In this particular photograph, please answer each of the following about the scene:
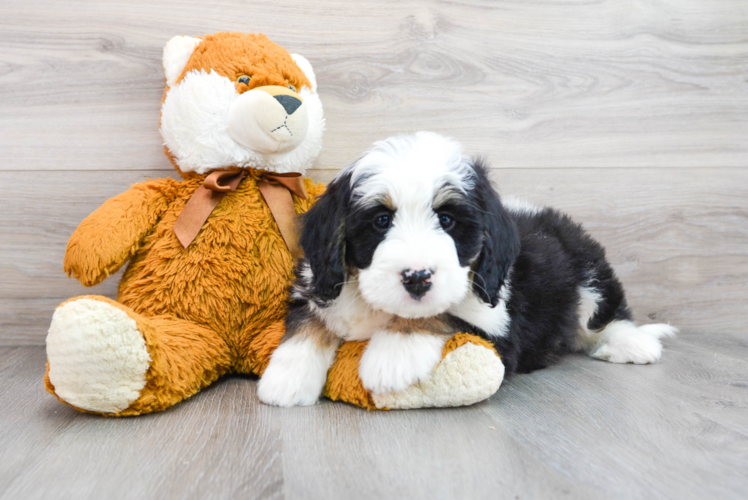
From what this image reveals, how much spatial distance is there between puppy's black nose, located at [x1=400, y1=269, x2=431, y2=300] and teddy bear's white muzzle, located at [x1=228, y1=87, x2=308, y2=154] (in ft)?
2.25

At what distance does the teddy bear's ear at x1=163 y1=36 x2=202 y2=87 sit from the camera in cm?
178

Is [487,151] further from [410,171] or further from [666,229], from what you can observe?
[410,171]

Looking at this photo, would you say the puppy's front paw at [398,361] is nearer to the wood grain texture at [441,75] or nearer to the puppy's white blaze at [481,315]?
the puppy's white blaze at [481,315]

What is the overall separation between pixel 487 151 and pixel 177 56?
1.22 metres

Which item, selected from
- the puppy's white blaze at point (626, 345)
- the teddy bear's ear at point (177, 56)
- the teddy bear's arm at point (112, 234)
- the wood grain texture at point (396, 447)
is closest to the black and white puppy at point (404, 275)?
the wood grain texture at point (396, 447)

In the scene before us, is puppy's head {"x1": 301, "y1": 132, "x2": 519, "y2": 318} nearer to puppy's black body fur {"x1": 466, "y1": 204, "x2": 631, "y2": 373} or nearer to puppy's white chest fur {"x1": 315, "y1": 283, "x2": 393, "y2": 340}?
puppy's white chest fur {"x1": 315, "y1": 283, "x2": 393, "y2": 340}

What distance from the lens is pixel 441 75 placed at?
7.23 ft

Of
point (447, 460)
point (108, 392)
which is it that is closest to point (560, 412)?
point (447, 460)

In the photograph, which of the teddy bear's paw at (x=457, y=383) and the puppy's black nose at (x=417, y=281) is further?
the teddy bear's paw at (x=457, y=383)

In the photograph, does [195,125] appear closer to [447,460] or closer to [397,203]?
[397,203]

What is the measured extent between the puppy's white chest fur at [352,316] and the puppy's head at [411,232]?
3.2 inches

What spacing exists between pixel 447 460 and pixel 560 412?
1.49ft

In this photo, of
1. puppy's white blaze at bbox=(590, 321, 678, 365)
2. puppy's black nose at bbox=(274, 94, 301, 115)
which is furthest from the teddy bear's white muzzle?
puppy's white blaze at bbox=(590, 321, 678, 365)

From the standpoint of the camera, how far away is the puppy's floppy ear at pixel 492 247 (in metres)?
1.40
